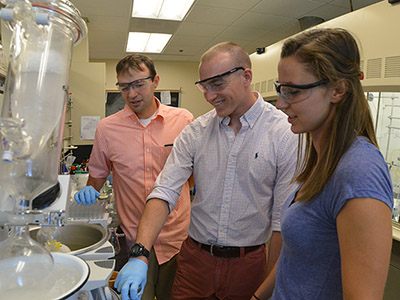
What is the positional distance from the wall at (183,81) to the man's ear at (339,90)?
6815mm

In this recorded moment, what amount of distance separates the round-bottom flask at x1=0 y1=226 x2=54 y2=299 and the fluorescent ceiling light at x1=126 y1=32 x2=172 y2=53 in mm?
4792

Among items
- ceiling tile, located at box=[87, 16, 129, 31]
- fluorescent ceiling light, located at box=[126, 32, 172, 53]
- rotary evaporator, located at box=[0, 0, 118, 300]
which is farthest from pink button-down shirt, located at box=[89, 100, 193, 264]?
fluorescent ceiling light, located at box=[126, 32, 172, 53]

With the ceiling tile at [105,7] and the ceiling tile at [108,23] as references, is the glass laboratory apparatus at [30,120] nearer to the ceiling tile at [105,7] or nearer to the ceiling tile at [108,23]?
the ceiling tile at [105,7]

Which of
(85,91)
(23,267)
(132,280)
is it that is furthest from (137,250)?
(85,91)

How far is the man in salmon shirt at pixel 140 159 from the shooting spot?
1.93m

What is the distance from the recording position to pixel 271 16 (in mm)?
4074

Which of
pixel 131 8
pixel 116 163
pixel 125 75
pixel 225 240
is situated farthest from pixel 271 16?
pixel 225 240

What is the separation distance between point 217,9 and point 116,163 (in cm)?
270

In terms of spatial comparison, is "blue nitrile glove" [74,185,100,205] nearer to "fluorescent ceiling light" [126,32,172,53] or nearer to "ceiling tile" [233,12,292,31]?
"ceiling tile" [233,12,292,31]

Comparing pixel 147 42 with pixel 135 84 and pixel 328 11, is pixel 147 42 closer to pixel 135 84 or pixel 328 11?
pixel 328 11

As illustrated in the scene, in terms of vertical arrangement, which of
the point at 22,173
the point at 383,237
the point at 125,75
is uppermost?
the point at 125,75

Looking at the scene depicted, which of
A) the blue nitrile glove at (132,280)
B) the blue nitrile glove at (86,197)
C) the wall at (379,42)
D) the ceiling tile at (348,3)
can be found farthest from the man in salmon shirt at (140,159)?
the ceiling tile at (348,3)

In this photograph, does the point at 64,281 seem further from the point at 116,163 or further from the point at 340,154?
the point at 116,163

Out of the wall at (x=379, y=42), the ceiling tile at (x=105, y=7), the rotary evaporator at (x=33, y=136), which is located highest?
the ceiling tile at (x=105, y=7)
